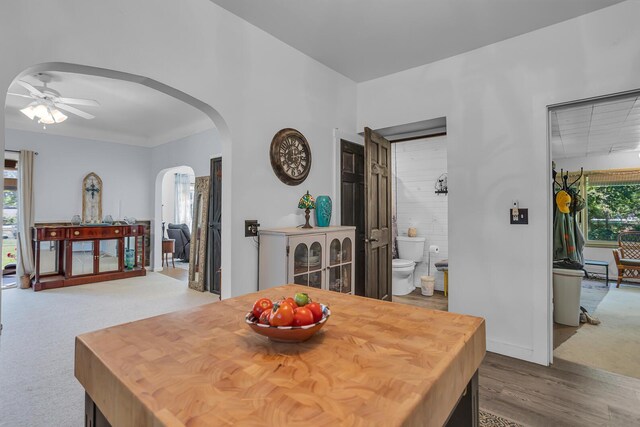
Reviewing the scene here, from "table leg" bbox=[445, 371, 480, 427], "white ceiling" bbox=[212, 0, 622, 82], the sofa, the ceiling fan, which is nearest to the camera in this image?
"table leg" bbox=[445, 371, 480, 427]

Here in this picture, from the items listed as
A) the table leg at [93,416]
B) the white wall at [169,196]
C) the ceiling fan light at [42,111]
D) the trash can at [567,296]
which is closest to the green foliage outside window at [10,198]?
the ceiling fan light at [42,111]

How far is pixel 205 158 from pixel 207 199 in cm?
77

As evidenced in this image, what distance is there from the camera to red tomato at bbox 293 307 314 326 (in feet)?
3.10

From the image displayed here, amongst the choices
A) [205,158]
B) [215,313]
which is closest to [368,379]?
[215,313]

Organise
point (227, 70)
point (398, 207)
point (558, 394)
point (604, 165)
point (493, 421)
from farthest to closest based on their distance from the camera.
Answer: point (604, 165)
point (398, 207)
point (227, 70)
point (558, 394)
point (493, 421)

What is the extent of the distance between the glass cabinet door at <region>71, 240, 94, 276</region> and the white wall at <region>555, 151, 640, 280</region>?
30.6ft

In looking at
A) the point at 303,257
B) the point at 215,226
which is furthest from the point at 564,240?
the point at 215,226

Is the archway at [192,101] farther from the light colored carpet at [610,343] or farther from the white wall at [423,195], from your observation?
the white wall at [423,195]

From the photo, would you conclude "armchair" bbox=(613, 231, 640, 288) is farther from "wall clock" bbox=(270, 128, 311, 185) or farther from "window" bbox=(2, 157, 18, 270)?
"window" bbox=(2, 157, 18, 270)

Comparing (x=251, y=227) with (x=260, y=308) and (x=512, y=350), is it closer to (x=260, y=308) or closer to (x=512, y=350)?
(x=260, y=308)

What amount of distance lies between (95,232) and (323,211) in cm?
477

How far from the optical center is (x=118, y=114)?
517 cm

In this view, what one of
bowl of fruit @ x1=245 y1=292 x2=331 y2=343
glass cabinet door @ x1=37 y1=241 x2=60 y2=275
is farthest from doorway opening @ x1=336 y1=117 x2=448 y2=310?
glass cabinet door @ x1=37 y1=241 x2=60 y2=275

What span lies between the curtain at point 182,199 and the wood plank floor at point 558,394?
8.02m
